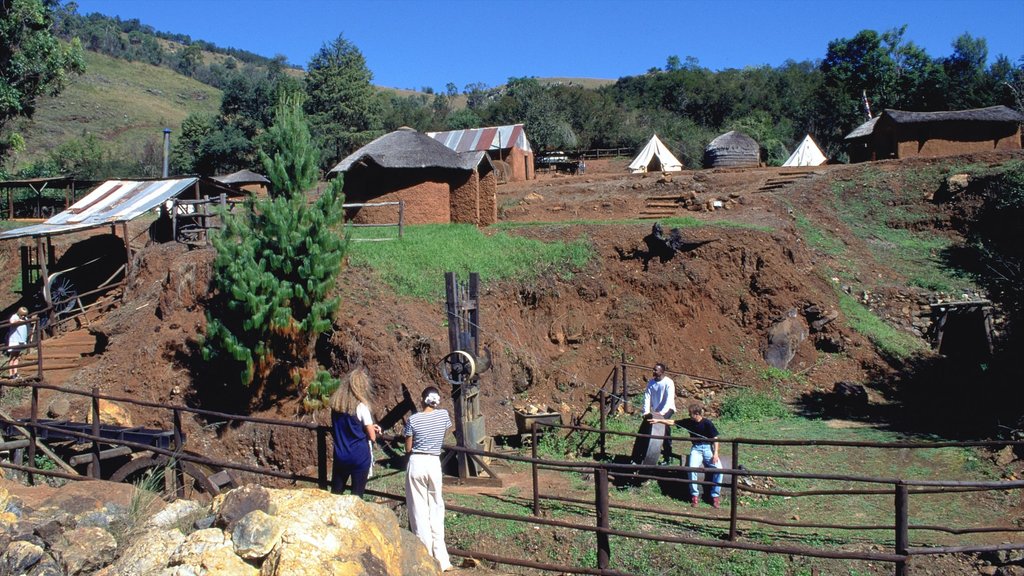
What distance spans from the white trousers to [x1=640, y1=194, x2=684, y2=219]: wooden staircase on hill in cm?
1917

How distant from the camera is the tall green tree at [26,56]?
84.3 ft

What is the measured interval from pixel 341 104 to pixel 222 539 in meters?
48.0

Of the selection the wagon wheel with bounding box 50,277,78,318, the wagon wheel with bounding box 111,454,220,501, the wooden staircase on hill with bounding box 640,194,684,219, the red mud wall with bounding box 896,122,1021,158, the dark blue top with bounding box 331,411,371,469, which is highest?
the red mud wall with bounding box 896,122,1021,158

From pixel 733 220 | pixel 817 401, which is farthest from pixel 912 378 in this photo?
pixel 733 220

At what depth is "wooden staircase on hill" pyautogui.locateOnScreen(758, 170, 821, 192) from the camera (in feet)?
96.3

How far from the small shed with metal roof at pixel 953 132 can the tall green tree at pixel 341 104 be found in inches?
1185

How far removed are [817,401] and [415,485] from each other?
12782 mm

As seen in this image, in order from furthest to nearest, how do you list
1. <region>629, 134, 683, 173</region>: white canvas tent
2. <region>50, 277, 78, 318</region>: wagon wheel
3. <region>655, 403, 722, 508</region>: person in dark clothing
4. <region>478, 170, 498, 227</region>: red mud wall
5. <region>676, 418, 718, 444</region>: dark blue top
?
1. <region>629, 134, 683, 173</region>: white canvas tent
2. <region>478, 170, 498, 227</region>: red mud wall
3. <region>50, 277, 78, 318</region>: wagon wheel
4. <region>676, 418, 718, 444</region>: dark blue top
5. <region>655, 403, 722, 508</region>: person in dark clothing

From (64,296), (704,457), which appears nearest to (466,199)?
(64,296)

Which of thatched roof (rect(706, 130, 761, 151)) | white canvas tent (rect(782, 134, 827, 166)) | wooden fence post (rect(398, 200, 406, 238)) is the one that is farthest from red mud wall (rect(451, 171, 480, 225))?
white canvas tent (rect(782, 134, 827, 166))

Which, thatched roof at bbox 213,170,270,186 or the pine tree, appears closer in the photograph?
the pine tree

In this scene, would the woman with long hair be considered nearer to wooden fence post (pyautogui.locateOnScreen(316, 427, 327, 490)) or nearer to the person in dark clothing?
wooden fence post (pyautogui.locateOnScreen(316, 427, 327, 490))

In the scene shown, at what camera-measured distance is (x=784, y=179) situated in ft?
98.6

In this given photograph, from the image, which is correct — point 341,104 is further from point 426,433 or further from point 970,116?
point 426,433
